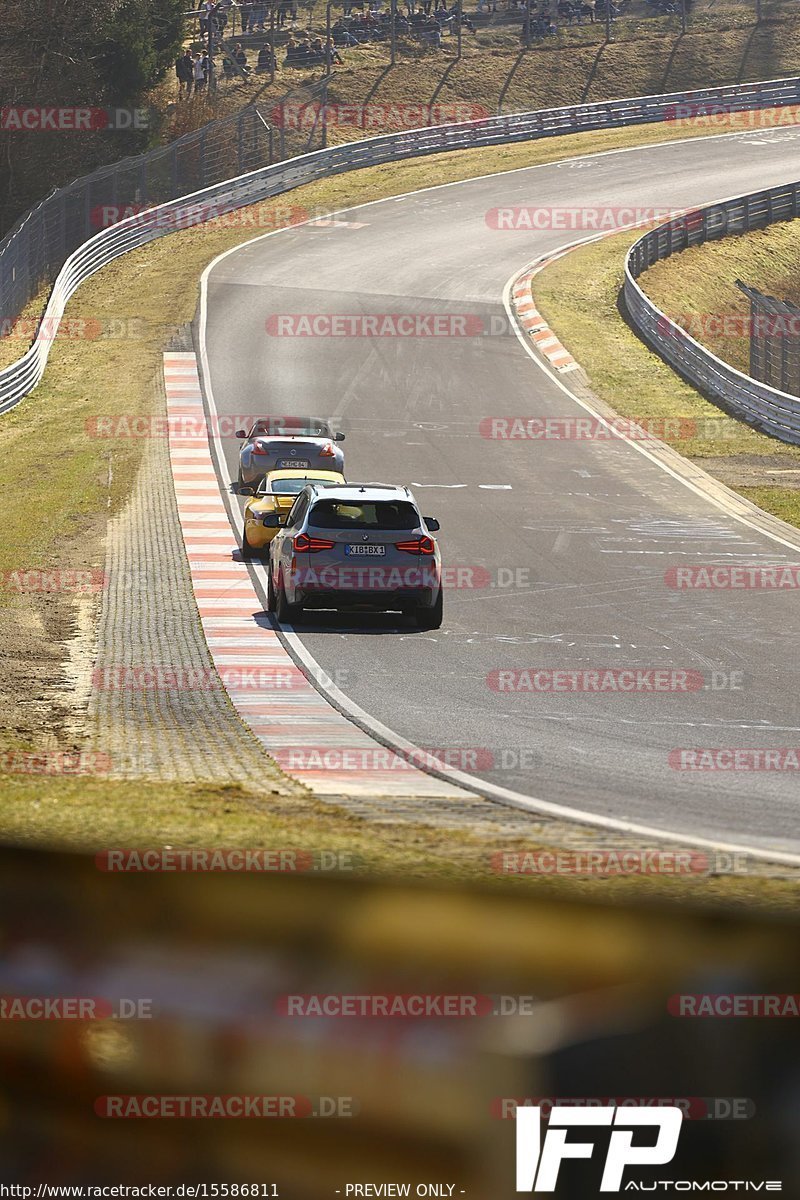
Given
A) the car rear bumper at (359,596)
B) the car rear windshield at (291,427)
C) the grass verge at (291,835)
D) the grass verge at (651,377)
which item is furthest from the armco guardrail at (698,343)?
the grass verge at (291,835)

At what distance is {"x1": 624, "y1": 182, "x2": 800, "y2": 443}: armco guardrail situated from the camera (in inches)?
1447

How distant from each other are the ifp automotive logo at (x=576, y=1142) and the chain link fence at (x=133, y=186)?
4050 centimetres

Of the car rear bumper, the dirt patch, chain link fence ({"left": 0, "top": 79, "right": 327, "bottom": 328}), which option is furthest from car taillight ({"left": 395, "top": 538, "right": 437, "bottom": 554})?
chain link fence ({"left": 0, "top": 79, "right": 327, "bottom": 328})

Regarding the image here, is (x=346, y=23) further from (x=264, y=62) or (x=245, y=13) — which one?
(x=264, y=62)

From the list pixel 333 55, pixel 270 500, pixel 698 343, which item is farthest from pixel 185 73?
pixel 270 500

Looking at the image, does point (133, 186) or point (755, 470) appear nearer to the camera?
point (755, 470)

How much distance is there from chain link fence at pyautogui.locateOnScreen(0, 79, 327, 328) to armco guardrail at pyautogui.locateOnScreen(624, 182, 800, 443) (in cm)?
1769

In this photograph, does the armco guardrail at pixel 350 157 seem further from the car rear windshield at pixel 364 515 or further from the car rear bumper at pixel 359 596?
the car rear bumper at pixel 359 596

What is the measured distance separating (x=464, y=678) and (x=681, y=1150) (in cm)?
1159

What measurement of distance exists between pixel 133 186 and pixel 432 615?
41.9m

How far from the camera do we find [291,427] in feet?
98.0

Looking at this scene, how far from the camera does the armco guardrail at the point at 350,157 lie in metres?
46.8

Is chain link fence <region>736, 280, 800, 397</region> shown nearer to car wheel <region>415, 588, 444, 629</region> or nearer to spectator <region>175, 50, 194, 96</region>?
car wheel <region>415, 588, 444, 629</region>

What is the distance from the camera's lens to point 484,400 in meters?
38.5
